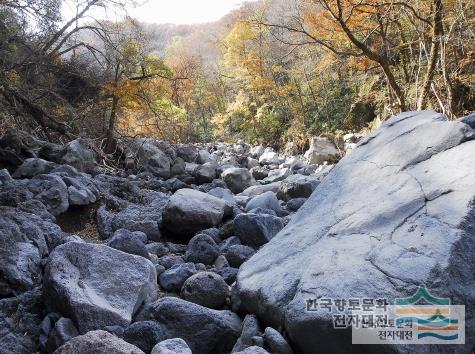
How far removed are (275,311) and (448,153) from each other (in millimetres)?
1353

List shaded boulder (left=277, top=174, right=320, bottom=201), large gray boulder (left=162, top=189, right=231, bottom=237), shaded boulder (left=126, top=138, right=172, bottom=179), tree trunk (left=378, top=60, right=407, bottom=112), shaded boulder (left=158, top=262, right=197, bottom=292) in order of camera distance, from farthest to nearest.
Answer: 1. shaded boulder (left=126, top=138, right=172, bottom=179)
2. tree trunk (left=378, top=60, right=407, bottom=112)
3. shaded boulder (left=277, top=174, right=320, bottom=201)
4. large gray boulder (left=162, top=189, right=231, bottom=237)
5. shaded boulder (left=158, top=262, right=197, bottom=292)

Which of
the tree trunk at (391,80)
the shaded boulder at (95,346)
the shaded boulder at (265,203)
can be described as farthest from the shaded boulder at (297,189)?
the shaded boulder at (95,346)

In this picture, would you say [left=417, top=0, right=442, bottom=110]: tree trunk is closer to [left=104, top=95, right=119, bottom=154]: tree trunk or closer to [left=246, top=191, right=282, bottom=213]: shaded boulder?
[left=246, top=191, right=282, bottom=213]: shaded boulder

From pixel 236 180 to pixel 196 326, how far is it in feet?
18.1

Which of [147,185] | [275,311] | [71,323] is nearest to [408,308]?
[275,311]

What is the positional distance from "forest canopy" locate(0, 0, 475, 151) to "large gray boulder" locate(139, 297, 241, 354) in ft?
14.8

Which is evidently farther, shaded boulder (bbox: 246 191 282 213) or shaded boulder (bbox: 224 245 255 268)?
shaded boulder (bbox: 246 191 282 213)

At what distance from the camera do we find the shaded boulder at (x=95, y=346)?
1.58 meters

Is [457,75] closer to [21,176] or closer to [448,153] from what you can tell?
[448,153]

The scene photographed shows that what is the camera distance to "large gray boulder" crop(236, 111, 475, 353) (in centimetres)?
174

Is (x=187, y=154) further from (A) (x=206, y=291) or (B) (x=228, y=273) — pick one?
(A) (x=206, y=291)

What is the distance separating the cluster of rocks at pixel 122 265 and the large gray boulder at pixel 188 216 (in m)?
0.01
